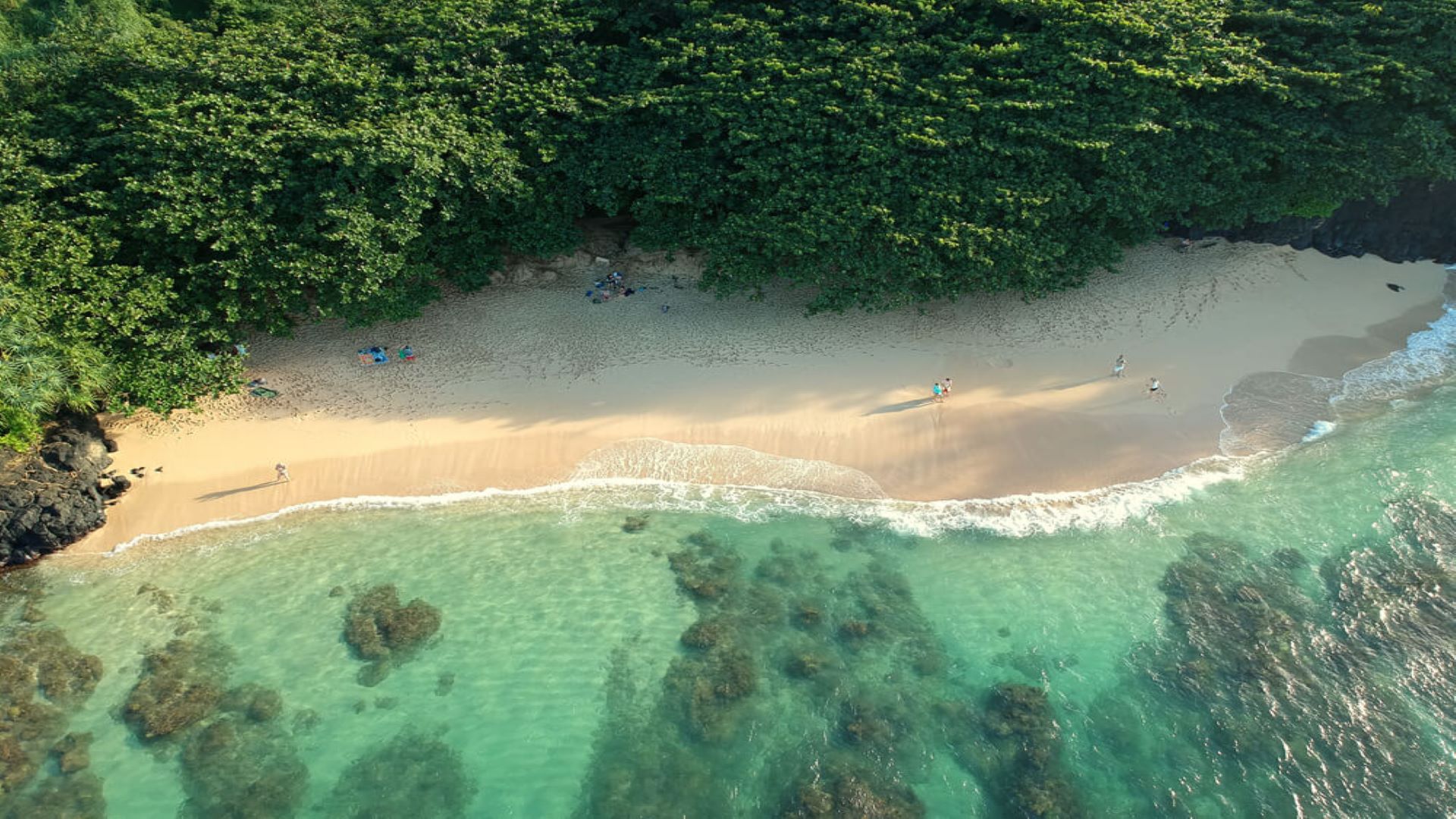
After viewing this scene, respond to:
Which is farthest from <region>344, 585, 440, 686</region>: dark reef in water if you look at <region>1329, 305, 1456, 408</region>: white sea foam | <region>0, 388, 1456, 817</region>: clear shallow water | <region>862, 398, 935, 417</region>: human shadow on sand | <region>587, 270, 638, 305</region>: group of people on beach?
<region>1329, 305, 1456, 408</region>: white sea foam

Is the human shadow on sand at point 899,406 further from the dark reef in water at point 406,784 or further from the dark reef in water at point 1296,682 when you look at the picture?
the dark reef in water at point 406,784

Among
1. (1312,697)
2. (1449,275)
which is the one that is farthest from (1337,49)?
(1312,697)

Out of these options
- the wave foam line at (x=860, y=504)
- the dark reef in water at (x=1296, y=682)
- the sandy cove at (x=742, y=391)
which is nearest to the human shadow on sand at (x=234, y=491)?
the sandy cove at (x=742, y=391)

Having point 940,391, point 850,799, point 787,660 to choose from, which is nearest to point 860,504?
point 940,391

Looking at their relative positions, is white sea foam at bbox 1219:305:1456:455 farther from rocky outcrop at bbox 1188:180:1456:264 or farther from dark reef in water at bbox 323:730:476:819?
dark reef in water at bbox 323:730:476:819

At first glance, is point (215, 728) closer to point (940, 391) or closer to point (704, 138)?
point (704, 138)

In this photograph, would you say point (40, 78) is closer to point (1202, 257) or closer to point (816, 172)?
point (816, 172)
